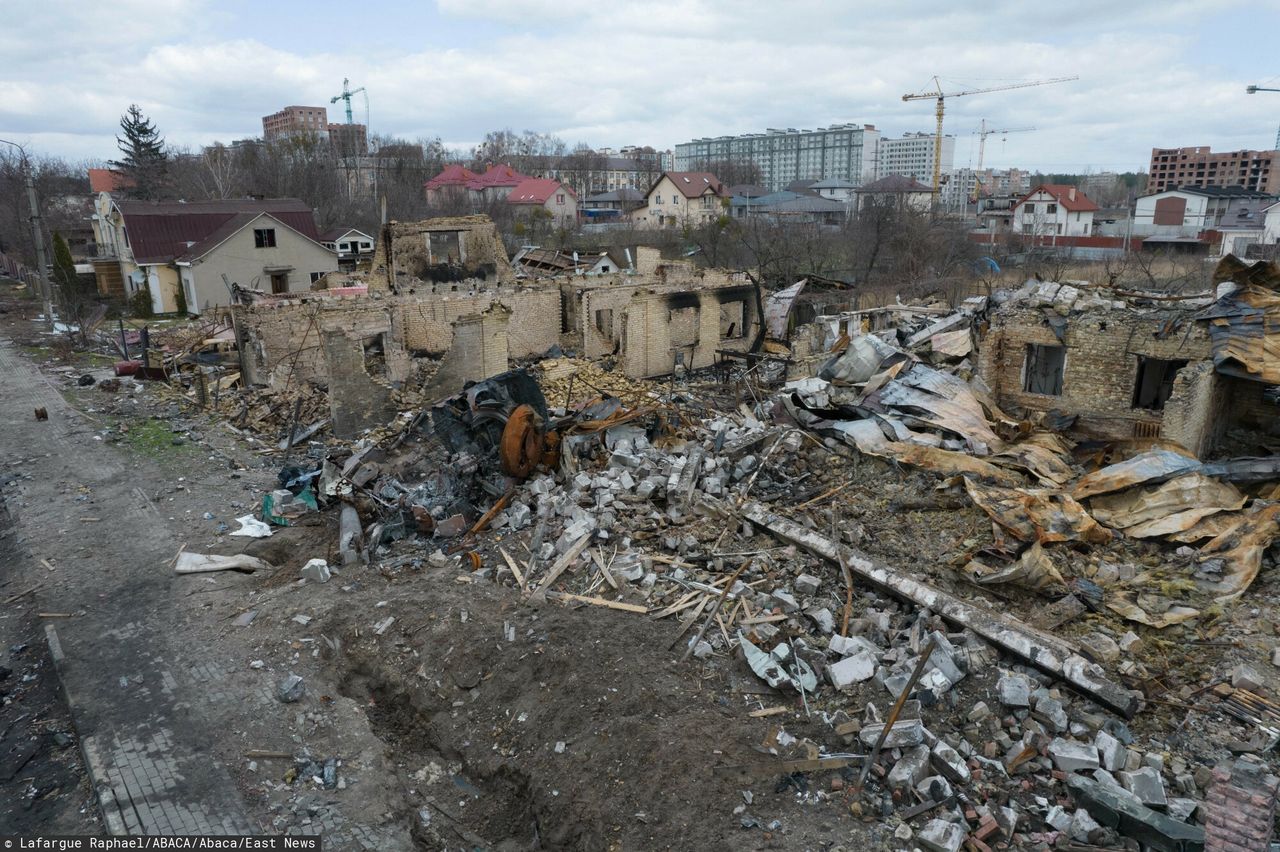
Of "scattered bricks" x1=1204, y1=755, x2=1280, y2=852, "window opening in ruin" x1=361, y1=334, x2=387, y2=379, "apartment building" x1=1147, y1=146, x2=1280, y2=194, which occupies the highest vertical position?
"apartment building" x1=1147, y1=146, x2=1280, y2=194

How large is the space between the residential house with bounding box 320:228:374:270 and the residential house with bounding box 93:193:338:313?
3.82 m

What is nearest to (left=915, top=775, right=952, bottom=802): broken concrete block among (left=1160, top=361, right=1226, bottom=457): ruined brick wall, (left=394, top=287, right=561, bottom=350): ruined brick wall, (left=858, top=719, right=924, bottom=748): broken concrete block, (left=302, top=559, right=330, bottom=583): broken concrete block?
(left=858, top=719, right=924, bottom=748): broken concrete block

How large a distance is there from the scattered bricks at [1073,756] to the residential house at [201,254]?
30241 millimetres

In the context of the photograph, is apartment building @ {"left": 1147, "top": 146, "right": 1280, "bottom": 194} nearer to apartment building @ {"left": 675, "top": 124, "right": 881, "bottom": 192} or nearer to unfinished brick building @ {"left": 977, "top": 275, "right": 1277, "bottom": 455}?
apartment building @ {"left": 675, "top": 124, "right": 881, "bottom": 192}

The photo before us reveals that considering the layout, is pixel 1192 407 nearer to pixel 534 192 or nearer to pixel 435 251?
pixel 435 251

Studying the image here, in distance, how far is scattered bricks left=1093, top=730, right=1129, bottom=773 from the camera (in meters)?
5.68

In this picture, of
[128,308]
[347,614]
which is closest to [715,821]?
[347,614]

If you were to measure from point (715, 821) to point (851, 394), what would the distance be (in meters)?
7.86

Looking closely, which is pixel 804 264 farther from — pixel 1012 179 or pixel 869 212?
pixel 1012 179

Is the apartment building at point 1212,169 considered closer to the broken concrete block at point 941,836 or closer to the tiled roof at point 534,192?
the tiled roof at point 534,192

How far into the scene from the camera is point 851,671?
6.68 meters

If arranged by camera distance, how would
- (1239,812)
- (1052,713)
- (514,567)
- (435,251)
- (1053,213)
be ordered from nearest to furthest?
1. (1239,812)
2. (1052,713)
3. (514,567)
4. (435,251)
5. (1053,213)

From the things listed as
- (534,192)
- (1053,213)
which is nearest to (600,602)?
(1053,213)

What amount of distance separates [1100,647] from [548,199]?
5734 cm
